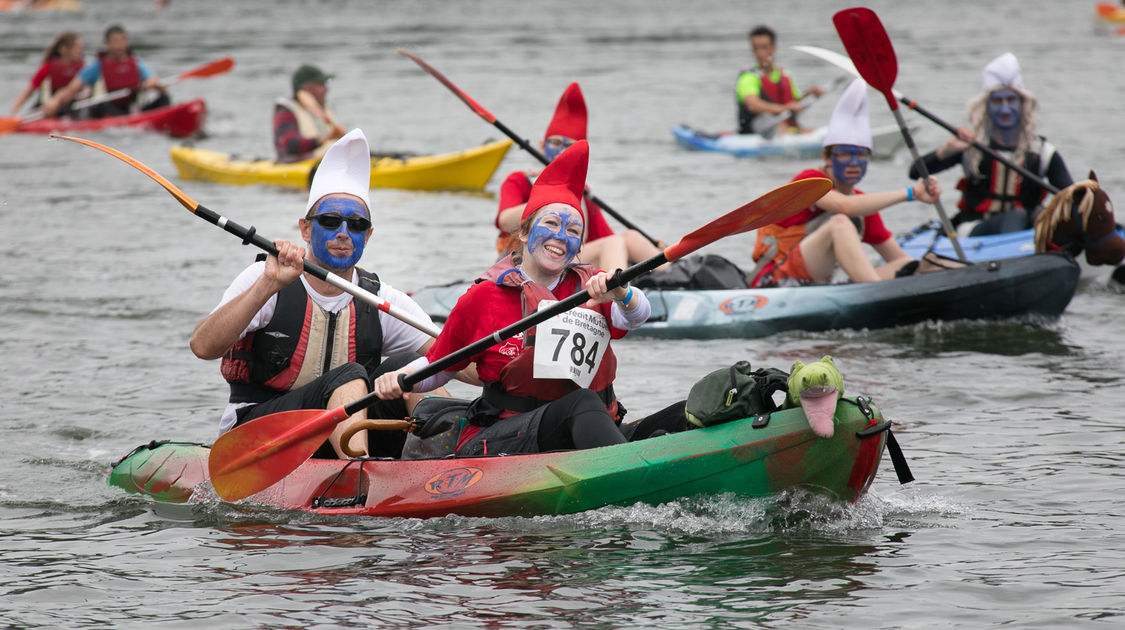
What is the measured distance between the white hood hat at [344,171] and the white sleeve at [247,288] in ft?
1.18

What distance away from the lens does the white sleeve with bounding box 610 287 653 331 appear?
4781 millimetres

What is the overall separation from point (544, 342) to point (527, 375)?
206 mm

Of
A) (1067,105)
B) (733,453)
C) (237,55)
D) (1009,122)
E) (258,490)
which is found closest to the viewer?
(733,453)

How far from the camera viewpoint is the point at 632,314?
4.81 meters

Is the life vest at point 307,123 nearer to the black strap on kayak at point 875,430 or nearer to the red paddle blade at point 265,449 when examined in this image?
the red paddle blade at point 265,449

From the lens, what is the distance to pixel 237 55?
29.4 m

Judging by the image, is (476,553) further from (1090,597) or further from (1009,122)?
(1009,122)

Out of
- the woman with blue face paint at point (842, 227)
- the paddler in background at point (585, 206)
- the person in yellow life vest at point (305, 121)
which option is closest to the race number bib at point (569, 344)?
the paddler in background at point (585, 206)

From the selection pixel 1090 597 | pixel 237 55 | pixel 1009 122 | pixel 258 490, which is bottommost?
pixel 1090 597

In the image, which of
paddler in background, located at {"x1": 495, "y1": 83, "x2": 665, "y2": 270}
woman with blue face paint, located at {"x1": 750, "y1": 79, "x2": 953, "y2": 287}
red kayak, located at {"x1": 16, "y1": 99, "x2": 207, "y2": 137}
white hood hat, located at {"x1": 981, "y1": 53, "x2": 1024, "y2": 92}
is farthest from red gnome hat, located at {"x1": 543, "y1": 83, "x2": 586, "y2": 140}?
red kayak, located at {"x1": 16, "y1": 99, "x2": 207, "y2": 137}

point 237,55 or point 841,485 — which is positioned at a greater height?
point 237,55

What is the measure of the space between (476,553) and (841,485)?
130cm

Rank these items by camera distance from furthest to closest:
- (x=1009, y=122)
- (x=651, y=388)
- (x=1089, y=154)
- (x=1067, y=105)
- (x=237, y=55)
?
(x=237, y=55) < (x=1067, y=105) < (x=1089, y=154) < (x=1009, y=122) < (x=651, y=388)

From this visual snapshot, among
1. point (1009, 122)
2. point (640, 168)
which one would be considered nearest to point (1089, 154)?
point (640, 168)
